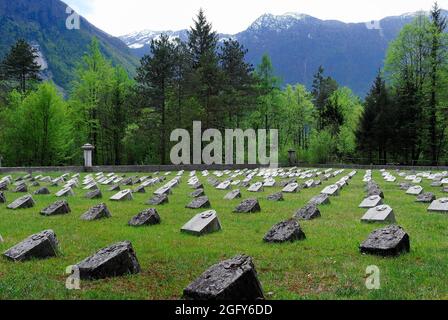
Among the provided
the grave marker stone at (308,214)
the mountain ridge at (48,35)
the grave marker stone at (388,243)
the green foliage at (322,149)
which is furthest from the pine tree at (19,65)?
the mountain ridge at (48,35)

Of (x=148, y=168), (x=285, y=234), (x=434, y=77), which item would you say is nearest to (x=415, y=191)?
(x=285, y=234)

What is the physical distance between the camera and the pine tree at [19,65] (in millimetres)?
51969

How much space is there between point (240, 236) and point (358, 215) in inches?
160

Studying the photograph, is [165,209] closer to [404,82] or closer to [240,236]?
[240,236]

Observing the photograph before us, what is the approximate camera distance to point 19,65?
52.5 m

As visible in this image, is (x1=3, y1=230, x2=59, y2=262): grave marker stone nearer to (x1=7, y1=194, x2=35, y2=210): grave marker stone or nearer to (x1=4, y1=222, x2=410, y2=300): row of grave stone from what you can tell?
(x1=4, y1=222, x2=410, y2=300): row of grave stone

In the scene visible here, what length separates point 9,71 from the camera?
171 ft

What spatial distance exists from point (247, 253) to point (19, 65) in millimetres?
52999

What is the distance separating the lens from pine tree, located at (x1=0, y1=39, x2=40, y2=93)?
5197cm

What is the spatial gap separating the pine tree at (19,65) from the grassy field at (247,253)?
45351 mm

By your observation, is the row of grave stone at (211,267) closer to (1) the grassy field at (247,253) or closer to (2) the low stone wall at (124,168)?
(1) the grassy field at (247,253)

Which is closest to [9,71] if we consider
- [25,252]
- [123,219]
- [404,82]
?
[404,82]

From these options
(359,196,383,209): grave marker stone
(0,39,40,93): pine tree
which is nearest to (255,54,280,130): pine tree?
(0,39,40,93): pine tree

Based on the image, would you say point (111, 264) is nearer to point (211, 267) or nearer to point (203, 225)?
point (211, 267)
